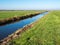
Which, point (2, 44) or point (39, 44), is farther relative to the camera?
point (2, 44)

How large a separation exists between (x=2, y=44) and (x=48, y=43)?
448 cm

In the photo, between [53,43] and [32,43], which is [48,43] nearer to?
[53,43]

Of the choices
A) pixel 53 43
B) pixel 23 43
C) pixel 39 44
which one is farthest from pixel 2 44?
pixel 53 43

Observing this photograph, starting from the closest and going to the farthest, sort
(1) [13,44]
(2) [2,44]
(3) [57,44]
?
(3) [57,44] < (1) [13,44] < (2) [2,44]

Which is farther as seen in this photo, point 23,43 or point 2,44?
point 2,44

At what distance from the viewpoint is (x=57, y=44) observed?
12164mm

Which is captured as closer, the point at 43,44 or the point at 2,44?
the point at 43,44

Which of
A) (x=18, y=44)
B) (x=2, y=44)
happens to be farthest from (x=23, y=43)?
(x=2, y=44)

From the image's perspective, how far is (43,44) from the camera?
484 inches

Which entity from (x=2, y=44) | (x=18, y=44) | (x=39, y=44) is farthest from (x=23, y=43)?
(x=2, y=44)

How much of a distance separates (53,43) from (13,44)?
3.54 meters

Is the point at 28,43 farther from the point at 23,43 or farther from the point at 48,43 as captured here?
the point at 48,43

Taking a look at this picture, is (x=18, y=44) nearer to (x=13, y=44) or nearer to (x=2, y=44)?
(x=13, y=44)

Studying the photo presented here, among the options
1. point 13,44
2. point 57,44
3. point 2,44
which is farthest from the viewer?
point 2,44
